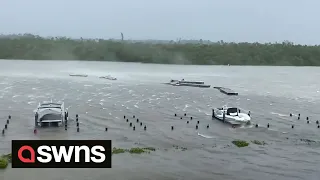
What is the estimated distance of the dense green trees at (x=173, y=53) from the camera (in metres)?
96.9

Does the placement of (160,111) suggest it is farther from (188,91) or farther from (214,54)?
(214,54)

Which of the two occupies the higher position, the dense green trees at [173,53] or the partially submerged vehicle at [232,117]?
the dense green trees at [173,53]

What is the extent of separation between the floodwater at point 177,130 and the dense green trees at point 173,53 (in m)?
A: 44.6

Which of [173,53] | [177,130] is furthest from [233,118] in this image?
[173,53]

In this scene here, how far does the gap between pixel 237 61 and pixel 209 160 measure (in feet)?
256

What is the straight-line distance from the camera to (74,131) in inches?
1037

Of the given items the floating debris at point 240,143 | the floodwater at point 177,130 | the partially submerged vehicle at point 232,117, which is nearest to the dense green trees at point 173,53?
the floodwater at point 177,130

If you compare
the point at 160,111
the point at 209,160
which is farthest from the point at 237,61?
the point at 209,160

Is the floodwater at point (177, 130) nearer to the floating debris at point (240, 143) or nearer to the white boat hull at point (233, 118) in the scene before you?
the floating debris at point (240, 143)

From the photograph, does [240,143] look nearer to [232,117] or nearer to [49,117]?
[232,117]

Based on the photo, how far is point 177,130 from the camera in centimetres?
2711

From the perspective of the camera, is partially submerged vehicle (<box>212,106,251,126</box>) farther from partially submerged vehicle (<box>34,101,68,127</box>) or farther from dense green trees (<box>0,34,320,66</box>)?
dense green trees (<box>0,34,320,66</box>)

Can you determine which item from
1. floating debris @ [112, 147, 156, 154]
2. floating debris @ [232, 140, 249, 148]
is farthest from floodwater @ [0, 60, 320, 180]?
floating debris @ [112, 147, 156, 154]

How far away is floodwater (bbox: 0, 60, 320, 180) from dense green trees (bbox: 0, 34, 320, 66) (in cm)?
4463
